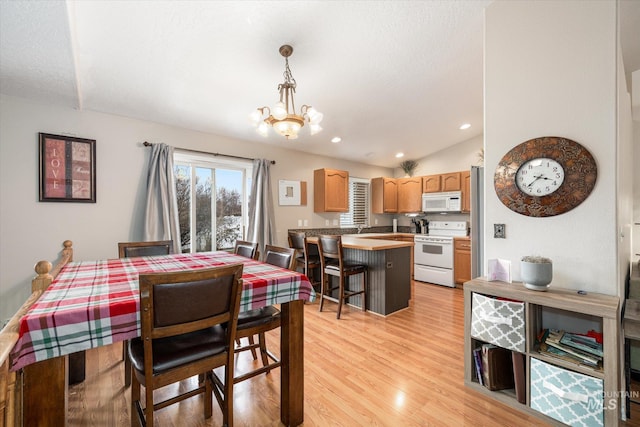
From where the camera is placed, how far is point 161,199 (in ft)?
10.6

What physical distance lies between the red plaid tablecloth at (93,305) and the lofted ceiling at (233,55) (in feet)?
5.34

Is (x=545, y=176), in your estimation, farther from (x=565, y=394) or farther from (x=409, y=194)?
(x=409, y=194)

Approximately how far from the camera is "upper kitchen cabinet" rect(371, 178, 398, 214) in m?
5.73

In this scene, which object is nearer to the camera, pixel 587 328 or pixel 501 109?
pixel 587 328

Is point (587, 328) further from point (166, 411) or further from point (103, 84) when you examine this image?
point (103, 84)

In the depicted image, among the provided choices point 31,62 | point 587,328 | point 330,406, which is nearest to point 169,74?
point 31,62

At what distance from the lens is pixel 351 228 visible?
5.59 m

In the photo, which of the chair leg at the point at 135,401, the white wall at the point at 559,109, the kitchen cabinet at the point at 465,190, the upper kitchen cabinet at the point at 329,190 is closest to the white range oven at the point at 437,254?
the kitchen cabinet at the point at 465,190

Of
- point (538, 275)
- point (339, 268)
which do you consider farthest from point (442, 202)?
point (538, 275)

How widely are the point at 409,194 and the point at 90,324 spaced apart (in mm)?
5478

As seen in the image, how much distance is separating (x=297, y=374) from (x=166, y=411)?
0.89 m

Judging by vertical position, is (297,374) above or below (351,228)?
below

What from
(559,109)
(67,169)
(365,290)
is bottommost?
(365,290)

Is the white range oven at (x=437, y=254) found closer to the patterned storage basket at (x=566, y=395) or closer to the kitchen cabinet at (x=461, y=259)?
the kitchen cabinet at (x=461, y=259)
